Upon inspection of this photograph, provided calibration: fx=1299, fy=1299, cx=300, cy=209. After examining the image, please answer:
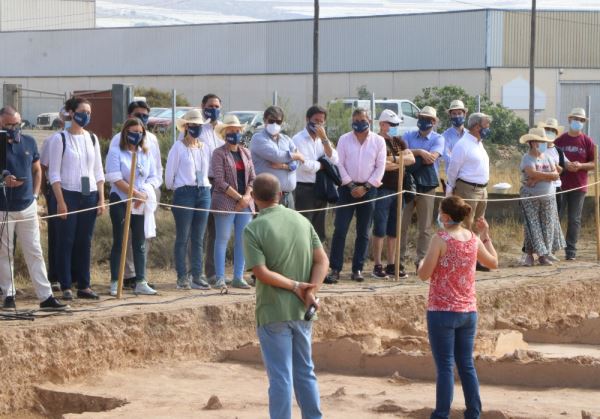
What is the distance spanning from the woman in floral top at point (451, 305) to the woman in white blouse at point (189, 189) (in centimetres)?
451

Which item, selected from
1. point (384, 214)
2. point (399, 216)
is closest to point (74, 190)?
point (384, 214)

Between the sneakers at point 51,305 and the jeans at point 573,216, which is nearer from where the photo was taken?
the sneakers at point 51,305

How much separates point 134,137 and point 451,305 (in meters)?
4.78

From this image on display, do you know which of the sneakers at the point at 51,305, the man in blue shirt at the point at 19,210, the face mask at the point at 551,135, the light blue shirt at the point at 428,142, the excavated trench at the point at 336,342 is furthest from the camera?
the face mask at the point at 551,135

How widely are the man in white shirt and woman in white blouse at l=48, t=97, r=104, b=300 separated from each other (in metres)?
2.53

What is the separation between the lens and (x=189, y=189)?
13.2 meters

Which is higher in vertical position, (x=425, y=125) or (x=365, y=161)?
(x=425, y=125)

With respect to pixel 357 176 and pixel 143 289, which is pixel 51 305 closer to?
pixel 143 289

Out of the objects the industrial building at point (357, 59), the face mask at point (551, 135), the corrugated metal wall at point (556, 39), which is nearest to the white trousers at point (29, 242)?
the face mask at point (551, 135)

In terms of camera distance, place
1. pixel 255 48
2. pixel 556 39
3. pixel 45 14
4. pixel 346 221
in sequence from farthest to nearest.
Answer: pixel 45 14, pixel 255 48, pixel 556 39, pixel 346 221

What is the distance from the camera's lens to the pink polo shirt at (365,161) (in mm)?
14250

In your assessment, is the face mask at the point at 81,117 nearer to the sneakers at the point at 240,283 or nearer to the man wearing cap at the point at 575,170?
the sneakers at the point at 240,283

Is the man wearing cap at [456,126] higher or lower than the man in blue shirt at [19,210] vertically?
higher

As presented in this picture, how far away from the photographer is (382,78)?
2047 inches
